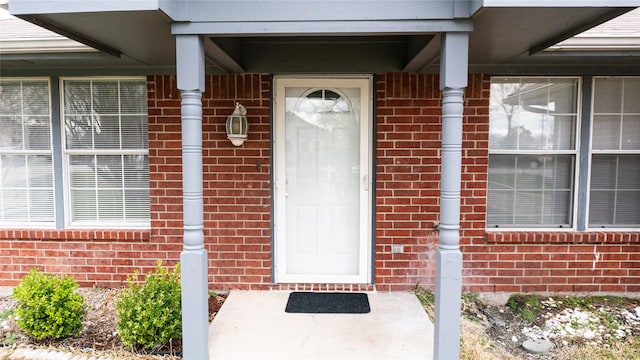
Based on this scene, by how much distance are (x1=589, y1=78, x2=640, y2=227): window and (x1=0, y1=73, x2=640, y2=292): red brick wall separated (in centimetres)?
30

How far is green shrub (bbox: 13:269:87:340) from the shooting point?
9.85 feet

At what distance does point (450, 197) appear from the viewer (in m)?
2.61

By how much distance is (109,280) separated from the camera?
416 centimetres

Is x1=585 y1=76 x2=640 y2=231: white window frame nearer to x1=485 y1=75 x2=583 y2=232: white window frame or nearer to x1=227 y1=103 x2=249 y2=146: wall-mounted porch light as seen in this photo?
x1=485 y1=75 x2=583 y2=232: white window frame

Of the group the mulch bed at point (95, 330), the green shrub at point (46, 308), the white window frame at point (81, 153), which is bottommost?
the mulch bed at point (95, 330)

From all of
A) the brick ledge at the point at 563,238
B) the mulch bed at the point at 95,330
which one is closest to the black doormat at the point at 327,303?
the mulch bed at the point at 95,330

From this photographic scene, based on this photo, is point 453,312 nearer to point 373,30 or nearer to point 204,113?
point 373,30

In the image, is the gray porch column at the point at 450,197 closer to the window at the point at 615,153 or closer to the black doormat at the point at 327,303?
the black doormat at the point at 327,303

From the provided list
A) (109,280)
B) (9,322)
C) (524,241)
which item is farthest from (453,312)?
(9,322)

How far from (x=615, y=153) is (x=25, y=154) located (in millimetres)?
6172

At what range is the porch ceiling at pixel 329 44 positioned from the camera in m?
2.53

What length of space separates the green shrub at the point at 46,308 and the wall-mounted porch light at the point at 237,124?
1.88 metres

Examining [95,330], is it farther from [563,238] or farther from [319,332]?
[563,238]

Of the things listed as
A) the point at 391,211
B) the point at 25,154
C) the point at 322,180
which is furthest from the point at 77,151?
the point at 391,211
